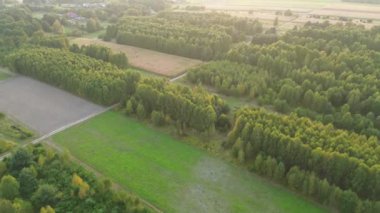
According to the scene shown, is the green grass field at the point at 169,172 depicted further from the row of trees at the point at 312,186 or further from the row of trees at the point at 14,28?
the row of trees at the point at 14,28

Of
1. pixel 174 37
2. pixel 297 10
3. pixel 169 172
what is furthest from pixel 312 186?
pixel 297 10

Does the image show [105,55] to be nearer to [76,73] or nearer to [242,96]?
[76,73]

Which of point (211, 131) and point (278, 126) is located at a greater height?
point (278, 126)

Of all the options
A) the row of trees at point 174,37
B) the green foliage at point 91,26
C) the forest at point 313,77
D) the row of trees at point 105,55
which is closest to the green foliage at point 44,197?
the forest at point 313,77

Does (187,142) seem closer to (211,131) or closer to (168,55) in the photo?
(211,131)

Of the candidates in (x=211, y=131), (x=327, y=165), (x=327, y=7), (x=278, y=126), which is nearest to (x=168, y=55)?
(x=211, y=131)

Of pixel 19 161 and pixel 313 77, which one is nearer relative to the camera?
pixel 19 161
